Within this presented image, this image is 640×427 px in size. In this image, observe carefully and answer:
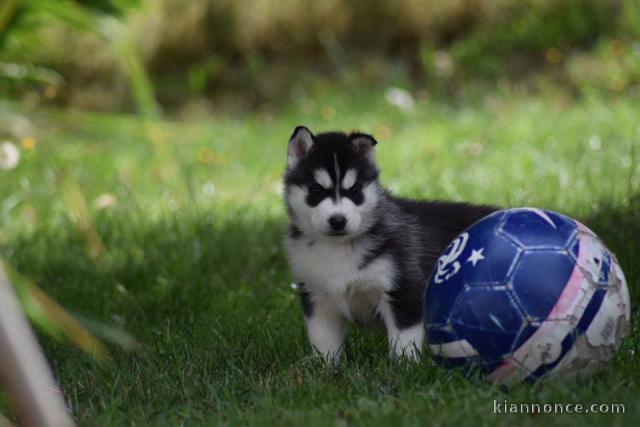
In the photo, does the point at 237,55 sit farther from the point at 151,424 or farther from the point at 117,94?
the point at 151,424

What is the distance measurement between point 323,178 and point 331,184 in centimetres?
4

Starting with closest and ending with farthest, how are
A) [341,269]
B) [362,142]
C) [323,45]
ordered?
[341,269] → [362,142] → [323,45]

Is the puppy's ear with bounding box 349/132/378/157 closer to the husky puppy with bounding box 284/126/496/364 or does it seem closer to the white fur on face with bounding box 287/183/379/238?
the husky puppy with bounding box 284/126/496/364

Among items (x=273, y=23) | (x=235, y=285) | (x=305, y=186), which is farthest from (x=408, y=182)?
(x=273, y=23)

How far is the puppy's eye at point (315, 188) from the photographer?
4.16 metres

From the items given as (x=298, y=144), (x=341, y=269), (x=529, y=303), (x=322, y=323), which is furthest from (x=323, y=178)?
(x=529, y=303)

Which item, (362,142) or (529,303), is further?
(362,142)

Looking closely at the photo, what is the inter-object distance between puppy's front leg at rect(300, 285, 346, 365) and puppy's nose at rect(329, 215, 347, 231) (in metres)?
0.35

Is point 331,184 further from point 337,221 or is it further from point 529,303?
point 529,303

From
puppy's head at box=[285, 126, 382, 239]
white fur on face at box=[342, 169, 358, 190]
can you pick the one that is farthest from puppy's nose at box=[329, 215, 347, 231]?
white fur on face at box=[342, 169, 358, 190]

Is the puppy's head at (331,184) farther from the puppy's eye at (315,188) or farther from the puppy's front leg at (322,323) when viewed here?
the puppy's front leg at (322,323)

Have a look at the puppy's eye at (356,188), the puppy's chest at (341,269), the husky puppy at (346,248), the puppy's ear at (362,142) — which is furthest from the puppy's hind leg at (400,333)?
the puppy's ear at (362,142)

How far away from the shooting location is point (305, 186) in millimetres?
4199

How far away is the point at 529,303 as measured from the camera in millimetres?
3461
